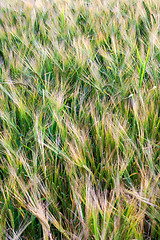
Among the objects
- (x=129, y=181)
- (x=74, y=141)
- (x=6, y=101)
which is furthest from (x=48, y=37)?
(x=129, y=181)

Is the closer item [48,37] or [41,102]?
[41,102]

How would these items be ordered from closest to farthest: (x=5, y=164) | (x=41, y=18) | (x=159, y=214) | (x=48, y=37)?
1. (x=159, y=214)
2. (x=5, y=164)
3. (x=48, y=37)
4. (x=41, y=18)

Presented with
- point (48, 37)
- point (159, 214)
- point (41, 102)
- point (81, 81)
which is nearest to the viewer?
point (159, 214)

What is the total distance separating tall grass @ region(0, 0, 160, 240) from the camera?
0.36 m

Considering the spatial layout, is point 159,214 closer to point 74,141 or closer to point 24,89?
point 74,141

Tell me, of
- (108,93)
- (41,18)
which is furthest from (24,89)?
(41,18)

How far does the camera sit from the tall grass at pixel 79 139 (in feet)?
1.19

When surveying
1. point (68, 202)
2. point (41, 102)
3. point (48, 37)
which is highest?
point (48, 37)

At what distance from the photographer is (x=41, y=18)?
1.06m

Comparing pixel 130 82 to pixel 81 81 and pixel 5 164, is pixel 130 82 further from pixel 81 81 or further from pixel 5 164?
pixel 5 164

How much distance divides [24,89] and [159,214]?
46 centimetres

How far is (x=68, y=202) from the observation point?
1.35ft

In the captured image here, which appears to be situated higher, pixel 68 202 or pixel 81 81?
pixel 81 81

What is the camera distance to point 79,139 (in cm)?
46
